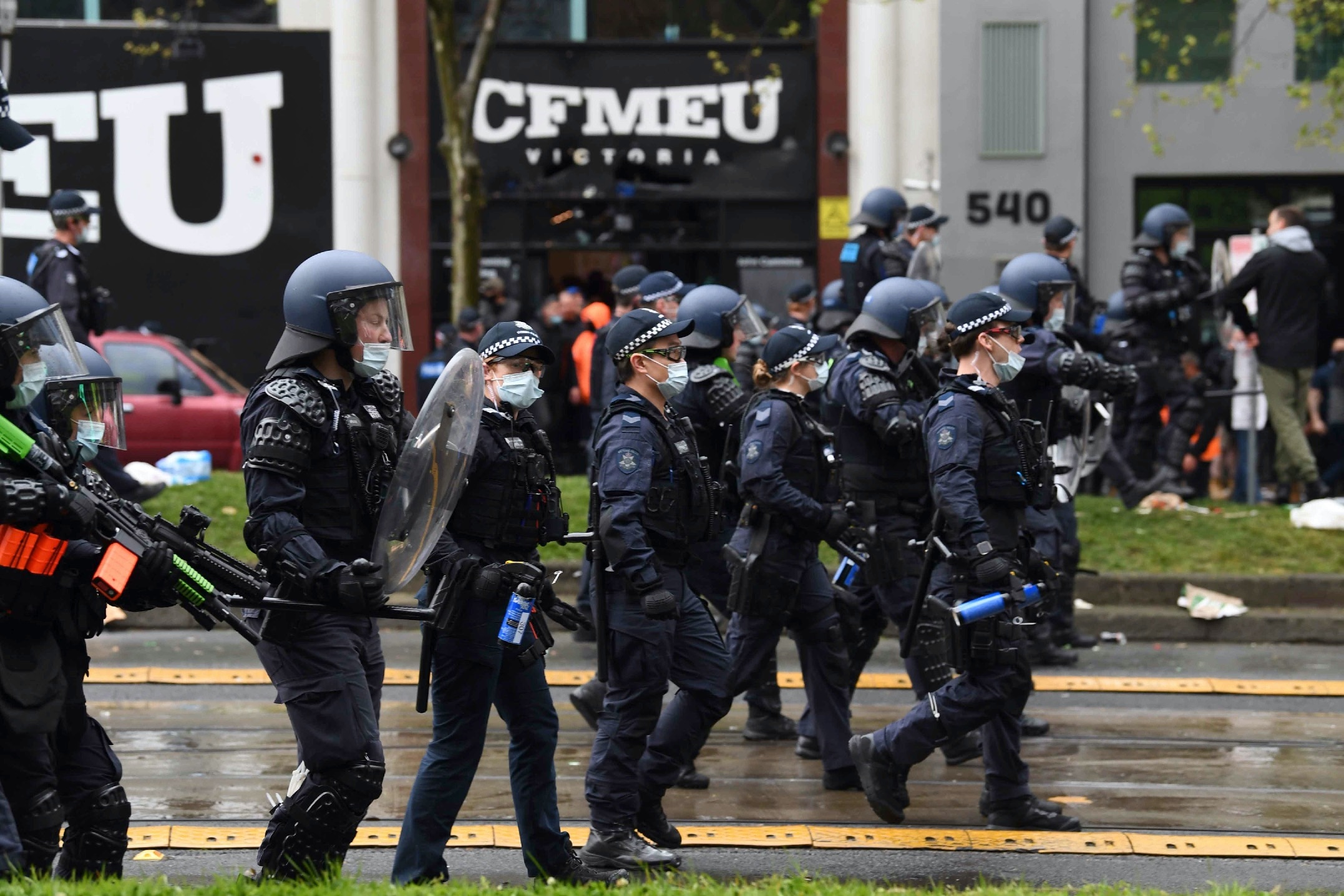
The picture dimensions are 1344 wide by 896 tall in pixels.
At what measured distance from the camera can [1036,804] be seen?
259 inches

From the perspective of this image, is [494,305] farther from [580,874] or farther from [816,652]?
[580,874]

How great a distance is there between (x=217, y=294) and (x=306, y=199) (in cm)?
145

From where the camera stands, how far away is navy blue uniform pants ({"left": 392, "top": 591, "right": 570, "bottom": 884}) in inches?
219

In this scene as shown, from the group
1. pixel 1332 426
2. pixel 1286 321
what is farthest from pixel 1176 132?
pixel 1286 321

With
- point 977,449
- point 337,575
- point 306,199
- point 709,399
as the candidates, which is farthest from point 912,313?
point 306,199

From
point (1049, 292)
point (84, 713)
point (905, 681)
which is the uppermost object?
point (1049, 292)

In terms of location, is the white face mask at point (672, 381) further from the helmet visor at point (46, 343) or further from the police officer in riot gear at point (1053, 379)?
the police officer in riot gear at point (1053, 379)

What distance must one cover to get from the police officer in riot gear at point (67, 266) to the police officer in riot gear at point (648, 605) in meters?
5.79

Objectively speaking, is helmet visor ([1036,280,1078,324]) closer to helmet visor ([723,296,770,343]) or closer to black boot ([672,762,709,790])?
helmet visor ([723,296,770,343])

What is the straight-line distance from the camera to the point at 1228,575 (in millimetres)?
11000

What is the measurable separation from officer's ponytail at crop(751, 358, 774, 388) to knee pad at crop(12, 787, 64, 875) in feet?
11.2

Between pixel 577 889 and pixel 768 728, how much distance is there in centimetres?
301

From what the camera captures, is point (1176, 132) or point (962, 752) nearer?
point (962, 752)

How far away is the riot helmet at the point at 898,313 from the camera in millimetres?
7926
